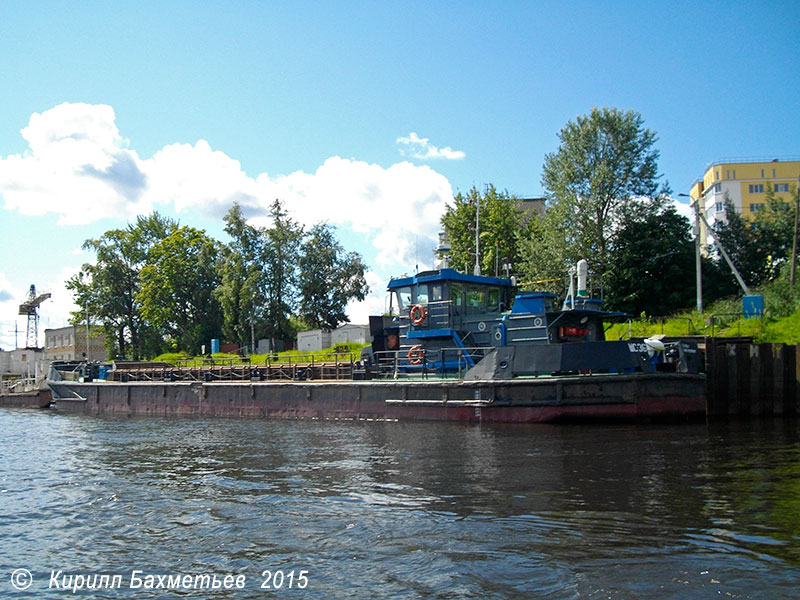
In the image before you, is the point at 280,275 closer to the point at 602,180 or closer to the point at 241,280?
the point at 241,280

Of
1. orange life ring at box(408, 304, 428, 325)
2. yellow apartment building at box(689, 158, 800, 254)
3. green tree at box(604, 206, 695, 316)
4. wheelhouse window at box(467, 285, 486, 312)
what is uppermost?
yellow apartment building at box(689, 158, 800, 254)

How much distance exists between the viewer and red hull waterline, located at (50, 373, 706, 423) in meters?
17.6

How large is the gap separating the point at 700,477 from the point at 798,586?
4.91 m

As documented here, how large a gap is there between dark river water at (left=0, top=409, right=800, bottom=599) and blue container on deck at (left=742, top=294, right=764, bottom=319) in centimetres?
1172

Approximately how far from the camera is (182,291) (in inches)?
2277

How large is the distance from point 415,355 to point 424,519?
12.8 metres

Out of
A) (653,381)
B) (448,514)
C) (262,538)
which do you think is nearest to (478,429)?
(653,381)

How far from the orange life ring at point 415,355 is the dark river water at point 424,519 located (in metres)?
5.46

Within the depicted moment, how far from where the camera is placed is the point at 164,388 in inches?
1206

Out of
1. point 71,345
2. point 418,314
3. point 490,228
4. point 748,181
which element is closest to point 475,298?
point 418,314

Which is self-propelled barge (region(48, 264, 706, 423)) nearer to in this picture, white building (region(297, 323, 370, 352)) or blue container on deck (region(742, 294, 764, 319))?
blue container on deck (region(742, 294, 764, 319))

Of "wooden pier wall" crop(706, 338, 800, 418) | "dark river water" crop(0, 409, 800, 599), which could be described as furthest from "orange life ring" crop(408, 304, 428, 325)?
"wooden pier wall" crop(706, 338, 800, 418)

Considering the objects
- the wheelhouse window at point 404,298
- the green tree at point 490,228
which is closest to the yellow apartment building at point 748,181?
the green tree at point 490,228

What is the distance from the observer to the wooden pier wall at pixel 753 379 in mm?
19594
